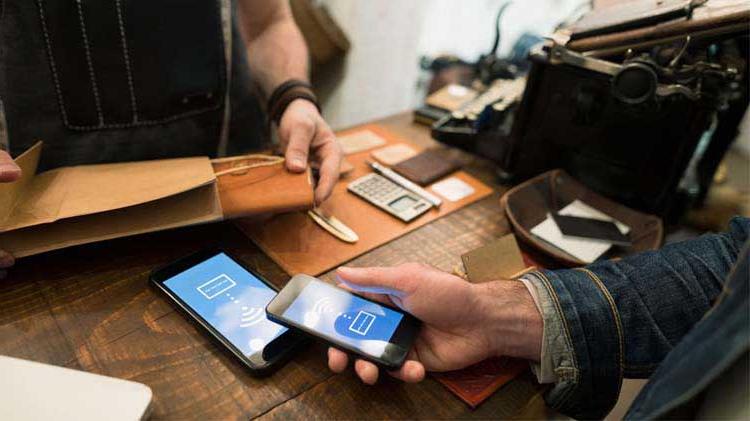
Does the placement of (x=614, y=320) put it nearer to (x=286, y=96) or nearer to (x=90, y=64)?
(x=286, y=96)

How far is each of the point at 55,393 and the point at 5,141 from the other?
0.44m

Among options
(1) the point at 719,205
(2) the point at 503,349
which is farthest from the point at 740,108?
(2) the point at 503,349

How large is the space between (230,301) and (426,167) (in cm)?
53

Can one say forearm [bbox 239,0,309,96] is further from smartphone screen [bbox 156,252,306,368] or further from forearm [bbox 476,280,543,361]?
forearm [bbox 476,280,543,361]

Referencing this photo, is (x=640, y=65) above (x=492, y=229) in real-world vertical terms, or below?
above

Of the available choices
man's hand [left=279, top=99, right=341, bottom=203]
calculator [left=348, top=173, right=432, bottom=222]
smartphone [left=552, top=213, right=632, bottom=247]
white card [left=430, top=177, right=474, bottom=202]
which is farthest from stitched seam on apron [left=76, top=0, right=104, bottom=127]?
smartphone [left=552, top=213, right=632, bottom=247]

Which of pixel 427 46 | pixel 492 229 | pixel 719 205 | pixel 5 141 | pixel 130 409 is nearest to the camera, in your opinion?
pixel 130 409

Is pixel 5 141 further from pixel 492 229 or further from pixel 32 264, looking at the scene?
pixel 492 229

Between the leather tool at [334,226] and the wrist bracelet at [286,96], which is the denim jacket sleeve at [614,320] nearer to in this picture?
the leather tool at [334,226]

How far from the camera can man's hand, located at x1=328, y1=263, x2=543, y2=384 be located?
61cm

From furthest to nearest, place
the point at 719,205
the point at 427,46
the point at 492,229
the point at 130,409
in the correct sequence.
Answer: the point at 427,46, the point at 719,205, the point at 492,229, the point at 130,409

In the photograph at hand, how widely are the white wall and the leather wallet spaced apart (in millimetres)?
913

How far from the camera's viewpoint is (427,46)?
6.24 ft

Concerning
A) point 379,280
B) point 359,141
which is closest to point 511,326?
point 379,280
